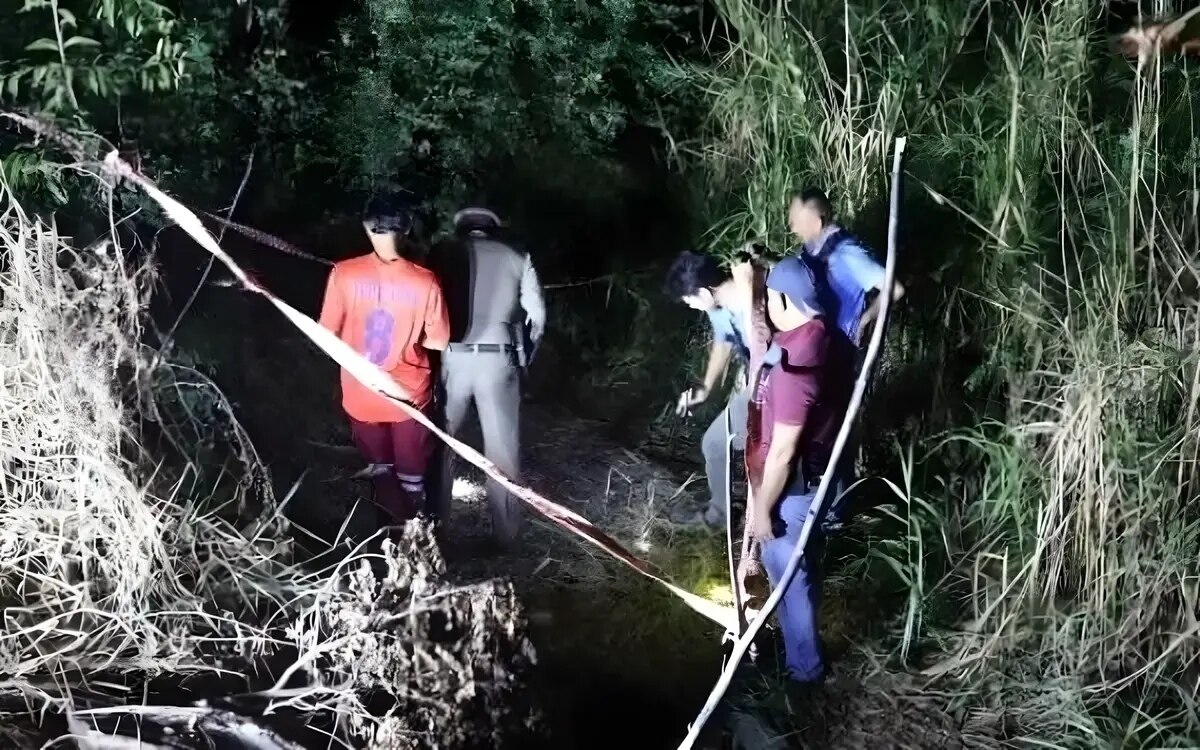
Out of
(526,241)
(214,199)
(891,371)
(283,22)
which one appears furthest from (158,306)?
(891,371)

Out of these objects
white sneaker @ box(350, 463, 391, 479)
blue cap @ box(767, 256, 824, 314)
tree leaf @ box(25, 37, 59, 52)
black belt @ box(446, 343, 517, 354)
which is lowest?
white sneaker @ box(350, 463, 391, 479)

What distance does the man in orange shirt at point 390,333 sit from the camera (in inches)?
67.9

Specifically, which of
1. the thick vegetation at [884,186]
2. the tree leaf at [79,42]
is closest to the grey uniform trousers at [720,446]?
the thick vegetation at [884,186]

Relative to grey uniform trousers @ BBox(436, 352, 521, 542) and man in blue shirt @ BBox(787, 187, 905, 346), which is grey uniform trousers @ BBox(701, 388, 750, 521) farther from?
grey uniform trousers @ BBox(436, 352, 521, 542)

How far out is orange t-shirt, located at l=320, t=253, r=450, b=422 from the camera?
67.8 inches

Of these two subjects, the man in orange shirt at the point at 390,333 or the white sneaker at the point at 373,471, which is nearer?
the man in orange shirt at the point at 390,333

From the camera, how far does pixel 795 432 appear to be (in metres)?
1.64

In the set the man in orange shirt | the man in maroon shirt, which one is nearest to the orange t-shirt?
the man in orange shirt

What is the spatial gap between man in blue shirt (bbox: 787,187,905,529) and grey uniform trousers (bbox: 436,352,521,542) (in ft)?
1.97

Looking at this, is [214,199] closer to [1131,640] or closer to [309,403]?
[309,403]

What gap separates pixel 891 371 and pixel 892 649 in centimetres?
55

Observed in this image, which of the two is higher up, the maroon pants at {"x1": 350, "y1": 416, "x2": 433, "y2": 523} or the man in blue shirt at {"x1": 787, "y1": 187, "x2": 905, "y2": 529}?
the man in blue shirt at {"x1": 787, "y1": 187, "x2": 905, "y2": 529}

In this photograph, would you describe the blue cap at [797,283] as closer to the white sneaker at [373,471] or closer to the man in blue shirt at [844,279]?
the man in blue shirt at [844,279]

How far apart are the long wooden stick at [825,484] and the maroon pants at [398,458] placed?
657mm
